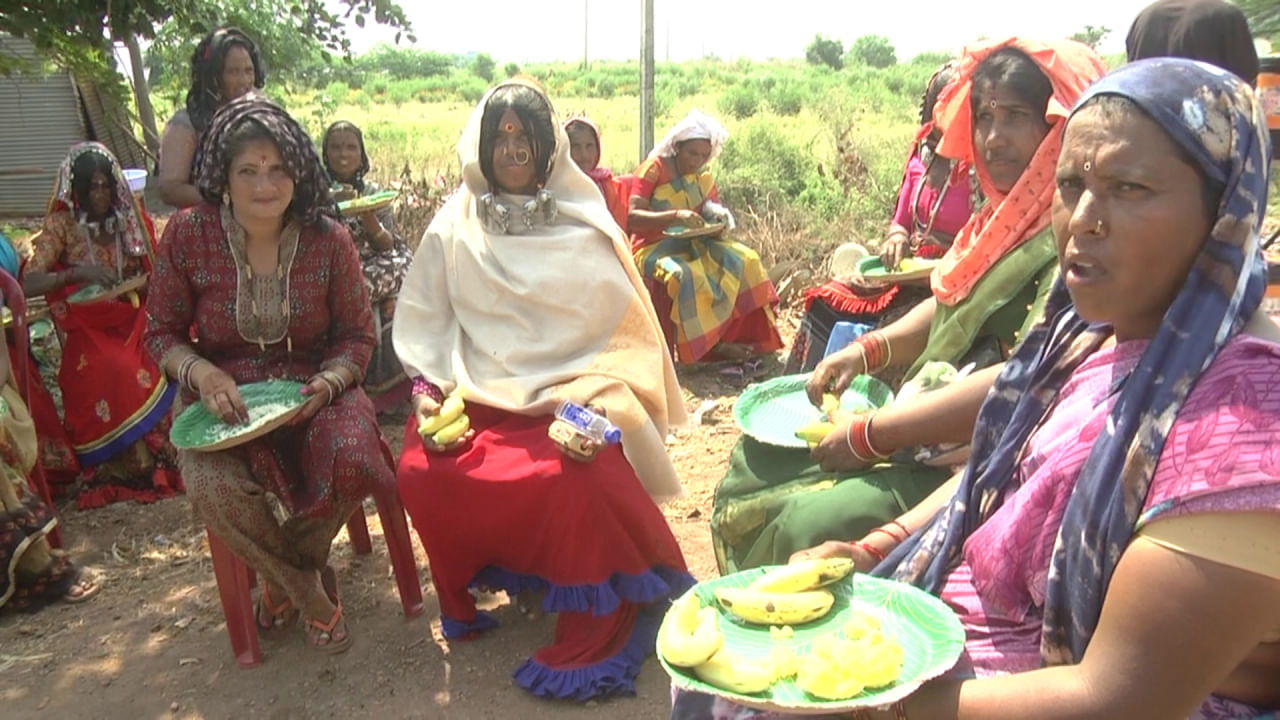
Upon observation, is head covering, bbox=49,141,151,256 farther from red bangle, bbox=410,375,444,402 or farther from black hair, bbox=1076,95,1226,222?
black hair, bbox=1076,95,1226,222

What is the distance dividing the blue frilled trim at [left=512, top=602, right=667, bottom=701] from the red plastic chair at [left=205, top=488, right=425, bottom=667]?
0.63 meters

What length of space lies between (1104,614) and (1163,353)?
15.3 inches

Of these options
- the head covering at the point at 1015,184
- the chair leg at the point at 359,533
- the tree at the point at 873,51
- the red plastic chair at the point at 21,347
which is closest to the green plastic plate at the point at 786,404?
the head covering at the point at 1015,184

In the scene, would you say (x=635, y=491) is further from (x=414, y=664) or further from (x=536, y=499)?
(x=414, y=664)

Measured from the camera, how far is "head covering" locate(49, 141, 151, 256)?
4957 millimetres

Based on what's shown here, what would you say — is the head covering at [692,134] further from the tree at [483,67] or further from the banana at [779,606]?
the tree at [483,67]

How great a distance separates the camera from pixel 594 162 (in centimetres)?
658

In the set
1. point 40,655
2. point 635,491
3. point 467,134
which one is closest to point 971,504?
point 635,491

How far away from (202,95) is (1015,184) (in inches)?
155

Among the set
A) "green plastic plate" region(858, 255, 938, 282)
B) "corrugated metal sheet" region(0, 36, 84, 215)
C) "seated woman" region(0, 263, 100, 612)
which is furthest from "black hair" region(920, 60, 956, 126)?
"corrugated metal sheet" region(0, 36, 84, 215)

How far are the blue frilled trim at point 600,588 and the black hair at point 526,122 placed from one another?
1485 mm

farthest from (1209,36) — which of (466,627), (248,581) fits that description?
(248,581)

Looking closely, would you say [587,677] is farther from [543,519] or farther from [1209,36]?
[1209,36]

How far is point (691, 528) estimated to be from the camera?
4484 mm
